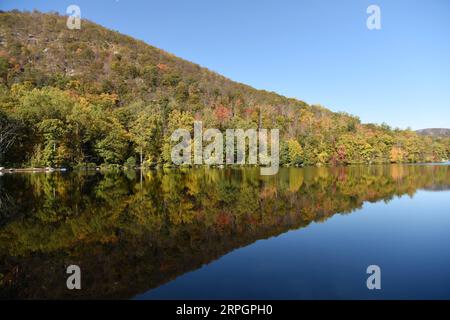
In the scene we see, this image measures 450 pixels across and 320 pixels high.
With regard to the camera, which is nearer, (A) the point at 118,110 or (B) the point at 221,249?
(B) the point at 221,249

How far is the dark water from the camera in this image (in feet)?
16.7

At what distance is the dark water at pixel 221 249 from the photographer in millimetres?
5098

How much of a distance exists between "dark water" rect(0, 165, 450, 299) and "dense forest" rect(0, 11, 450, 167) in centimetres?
2896

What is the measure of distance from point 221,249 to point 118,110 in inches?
1866

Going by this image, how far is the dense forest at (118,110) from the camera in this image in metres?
38.6

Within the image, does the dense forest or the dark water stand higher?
the dense forest

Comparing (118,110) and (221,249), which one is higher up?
(118,110)

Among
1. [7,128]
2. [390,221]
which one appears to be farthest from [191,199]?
[7,128]

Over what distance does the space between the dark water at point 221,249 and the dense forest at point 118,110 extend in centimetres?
2896

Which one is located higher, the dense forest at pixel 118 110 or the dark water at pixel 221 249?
the dense forest at pixel 118 110

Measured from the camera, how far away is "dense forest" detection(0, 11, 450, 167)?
38594 millimetres

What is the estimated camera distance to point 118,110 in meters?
50.9

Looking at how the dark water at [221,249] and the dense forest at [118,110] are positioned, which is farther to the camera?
the dense forest at [118,110]

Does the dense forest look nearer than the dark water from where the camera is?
No
